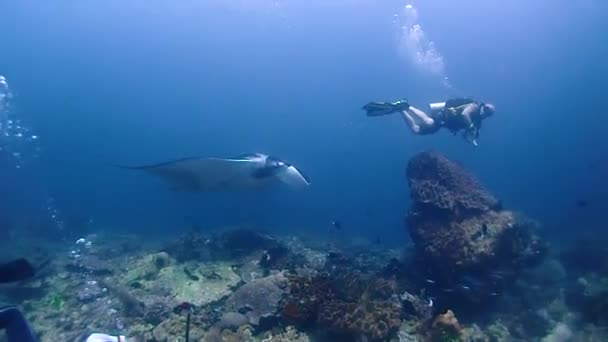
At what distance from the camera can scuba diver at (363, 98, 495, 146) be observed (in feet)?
41.1

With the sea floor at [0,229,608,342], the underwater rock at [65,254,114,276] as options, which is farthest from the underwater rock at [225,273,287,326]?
the underwater rock at [65,254,114,276]

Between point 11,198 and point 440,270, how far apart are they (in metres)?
41.1

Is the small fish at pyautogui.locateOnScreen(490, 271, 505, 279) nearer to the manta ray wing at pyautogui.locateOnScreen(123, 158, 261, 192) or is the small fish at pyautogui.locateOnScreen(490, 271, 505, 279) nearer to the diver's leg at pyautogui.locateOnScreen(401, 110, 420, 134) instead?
the diver's leg at pyautogui.locateOnScreen(401, 110, 420, 134)

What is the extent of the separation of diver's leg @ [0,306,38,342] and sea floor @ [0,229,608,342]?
203 cm

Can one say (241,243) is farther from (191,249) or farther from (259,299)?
(259,299)

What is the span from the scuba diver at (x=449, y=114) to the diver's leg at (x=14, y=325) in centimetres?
934

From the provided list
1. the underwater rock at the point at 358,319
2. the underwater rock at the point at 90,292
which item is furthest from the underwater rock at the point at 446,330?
the underwater rock at the point at 90,292

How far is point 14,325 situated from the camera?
202 inches

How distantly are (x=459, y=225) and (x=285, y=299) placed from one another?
495 centimetres

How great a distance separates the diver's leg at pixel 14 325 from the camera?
5.11m

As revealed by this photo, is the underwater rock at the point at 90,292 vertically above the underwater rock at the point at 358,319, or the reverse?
the underwater rock at the point at 358,319

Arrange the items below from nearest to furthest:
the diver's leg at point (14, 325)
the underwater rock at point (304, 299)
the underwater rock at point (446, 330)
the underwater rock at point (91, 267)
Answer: the diver's leg at point (14, 325), the underwater rock at point (446, 330), the underwater rock at point (304, 299), the underwater rock at point (91, 267)

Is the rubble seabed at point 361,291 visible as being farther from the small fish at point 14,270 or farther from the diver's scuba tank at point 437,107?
the small fish at point 14,270

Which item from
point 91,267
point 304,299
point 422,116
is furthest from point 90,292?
point 422,116
